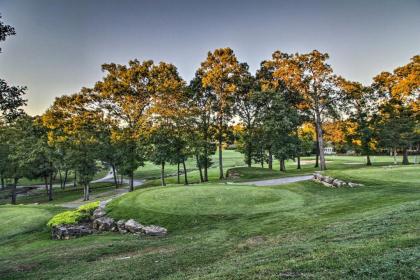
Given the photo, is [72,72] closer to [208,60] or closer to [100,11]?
[100,11]

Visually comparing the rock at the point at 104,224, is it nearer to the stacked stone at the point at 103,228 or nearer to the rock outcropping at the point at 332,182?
the stacked stone at the point at 103,228

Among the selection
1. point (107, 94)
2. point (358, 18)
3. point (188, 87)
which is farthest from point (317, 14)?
point (107, 94)

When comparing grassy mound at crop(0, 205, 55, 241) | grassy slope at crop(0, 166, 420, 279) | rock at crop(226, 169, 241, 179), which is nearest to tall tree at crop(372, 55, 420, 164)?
grassy slope at crop(0, 166, 420, 279)

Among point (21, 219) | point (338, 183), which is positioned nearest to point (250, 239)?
point (338, 183)

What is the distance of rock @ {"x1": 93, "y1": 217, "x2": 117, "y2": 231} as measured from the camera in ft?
61.9

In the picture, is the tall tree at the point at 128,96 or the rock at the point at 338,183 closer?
the rock at the point at 338,183

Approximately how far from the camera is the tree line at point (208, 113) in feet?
121

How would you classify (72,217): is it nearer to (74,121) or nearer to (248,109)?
(74,121)

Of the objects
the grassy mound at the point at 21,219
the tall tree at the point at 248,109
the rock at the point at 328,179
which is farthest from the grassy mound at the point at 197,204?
the tall tree at the point at 248,109

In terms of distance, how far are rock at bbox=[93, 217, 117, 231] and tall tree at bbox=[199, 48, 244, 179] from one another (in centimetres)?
2332

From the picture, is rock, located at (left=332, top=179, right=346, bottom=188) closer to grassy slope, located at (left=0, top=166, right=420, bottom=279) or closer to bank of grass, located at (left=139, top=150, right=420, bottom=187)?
grassy slope, located at (left=0, top=166, right=420, bottom=279)

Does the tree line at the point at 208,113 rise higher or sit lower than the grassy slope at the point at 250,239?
higher

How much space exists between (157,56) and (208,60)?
287 inches

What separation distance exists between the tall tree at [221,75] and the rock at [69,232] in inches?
960
